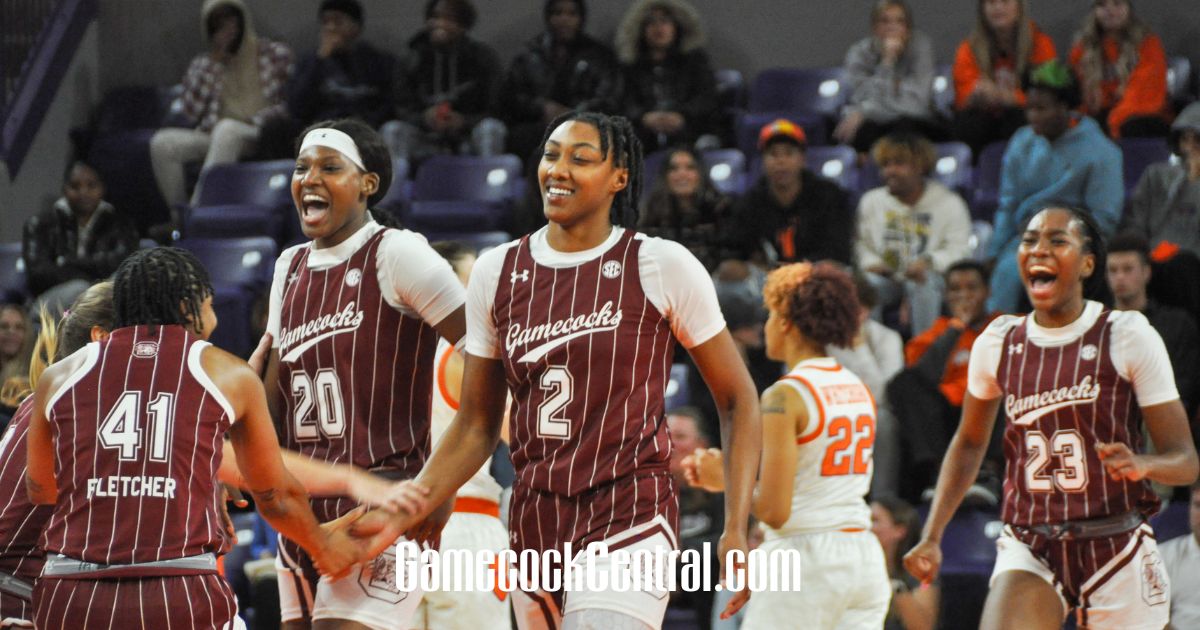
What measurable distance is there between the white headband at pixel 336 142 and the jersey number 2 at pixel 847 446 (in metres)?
2.07

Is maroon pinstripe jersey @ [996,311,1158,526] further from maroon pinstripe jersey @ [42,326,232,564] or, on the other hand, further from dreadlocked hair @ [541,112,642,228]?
maroon pinstripe jersey @ [42,326,232,564]

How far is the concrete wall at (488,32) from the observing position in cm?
1259

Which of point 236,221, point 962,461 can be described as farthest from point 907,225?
point 236,221

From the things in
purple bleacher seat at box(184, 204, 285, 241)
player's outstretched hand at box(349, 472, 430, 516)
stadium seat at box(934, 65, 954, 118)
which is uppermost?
stadium seat at box(934, 65, 954, 118)

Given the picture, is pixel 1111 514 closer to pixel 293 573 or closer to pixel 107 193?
pixel 293 573

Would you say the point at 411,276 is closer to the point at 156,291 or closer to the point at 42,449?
the point at 156,291

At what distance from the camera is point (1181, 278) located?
8.94m

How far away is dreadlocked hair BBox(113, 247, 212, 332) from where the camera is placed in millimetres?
4441

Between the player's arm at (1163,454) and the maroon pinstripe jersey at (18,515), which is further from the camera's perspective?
the player's arm at (1163,454)

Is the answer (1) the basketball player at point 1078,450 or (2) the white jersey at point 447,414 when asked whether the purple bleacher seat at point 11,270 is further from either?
(1) the basketball player at point 1078,450

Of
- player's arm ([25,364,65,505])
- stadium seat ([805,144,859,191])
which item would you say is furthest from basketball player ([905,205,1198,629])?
stadium seat ([805,144,859,191])

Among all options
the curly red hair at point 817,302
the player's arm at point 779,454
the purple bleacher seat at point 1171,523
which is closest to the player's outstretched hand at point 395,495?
the player's arm at point 779,454

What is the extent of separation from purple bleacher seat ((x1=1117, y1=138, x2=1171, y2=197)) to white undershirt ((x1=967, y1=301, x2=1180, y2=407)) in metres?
5.04

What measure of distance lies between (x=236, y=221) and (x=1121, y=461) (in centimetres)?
739
